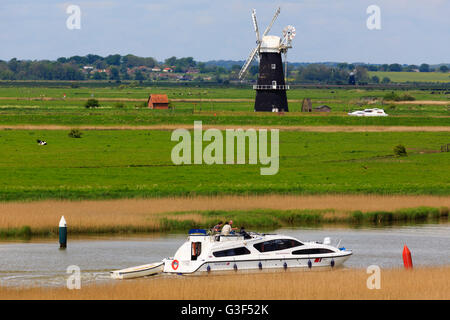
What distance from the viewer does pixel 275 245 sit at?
40.5 m

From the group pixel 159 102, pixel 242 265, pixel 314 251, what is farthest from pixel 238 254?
pixel 159 102

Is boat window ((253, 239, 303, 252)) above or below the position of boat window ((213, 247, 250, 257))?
above

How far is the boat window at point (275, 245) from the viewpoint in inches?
1590

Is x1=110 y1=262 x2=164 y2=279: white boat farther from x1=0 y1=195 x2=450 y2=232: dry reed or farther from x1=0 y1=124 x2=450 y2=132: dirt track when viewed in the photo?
x1=0 y1=124 x2=450 y2=132: dirt track

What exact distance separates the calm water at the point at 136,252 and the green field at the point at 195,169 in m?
10.4

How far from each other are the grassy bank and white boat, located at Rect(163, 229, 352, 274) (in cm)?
1156

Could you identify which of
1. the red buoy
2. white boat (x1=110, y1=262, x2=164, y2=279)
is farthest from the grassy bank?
the red buoy

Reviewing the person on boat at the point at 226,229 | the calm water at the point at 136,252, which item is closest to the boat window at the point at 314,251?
the calm water at the point at 136,252

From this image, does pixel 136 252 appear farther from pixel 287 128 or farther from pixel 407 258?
pixel 287 128

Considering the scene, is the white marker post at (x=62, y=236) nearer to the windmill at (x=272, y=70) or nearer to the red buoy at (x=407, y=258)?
the red buoy at (x=407, y=258)

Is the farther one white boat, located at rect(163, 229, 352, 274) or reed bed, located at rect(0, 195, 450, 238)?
reed bed, located at rect(0, 195, 450, 238)

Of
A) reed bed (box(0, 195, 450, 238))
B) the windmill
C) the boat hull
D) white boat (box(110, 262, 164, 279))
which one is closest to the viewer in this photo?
white boat (box(110, 262, 164, 279))

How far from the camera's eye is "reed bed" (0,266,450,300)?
110 ft

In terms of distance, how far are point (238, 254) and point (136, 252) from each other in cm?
811
